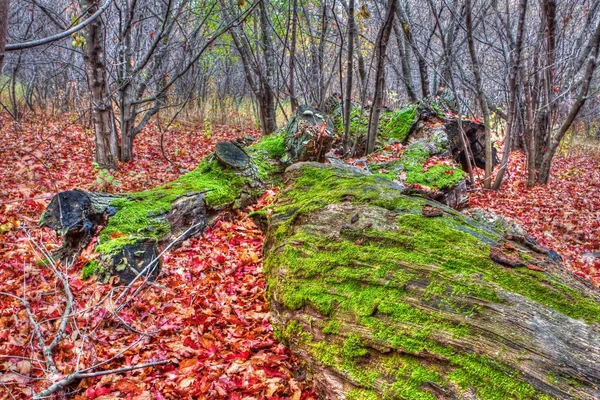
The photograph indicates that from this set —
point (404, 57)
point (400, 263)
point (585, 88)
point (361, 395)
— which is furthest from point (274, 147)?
point (404, 57)

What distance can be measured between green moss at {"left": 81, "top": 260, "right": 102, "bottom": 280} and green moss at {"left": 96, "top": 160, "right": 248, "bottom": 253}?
0.16m

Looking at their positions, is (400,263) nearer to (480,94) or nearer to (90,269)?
(90,269)

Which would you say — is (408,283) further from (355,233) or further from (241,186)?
(241,186)

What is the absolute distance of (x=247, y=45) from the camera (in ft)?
31.7

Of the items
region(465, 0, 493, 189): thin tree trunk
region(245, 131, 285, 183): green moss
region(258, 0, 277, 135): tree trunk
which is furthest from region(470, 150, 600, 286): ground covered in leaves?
region(258, 0, 277, 135): tree trunk

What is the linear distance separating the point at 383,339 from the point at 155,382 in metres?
1.77

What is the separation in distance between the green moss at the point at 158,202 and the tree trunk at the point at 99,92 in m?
3.03

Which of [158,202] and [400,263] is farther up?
[158,202]

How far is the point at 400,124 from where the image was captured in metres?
9.12

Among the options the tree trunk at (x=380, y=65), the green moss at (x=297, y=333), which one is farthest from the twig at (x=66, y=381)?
the tree trunk at (x=380, y=65)

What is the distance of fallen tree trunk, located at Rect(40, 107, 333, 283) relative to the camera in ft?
13.0

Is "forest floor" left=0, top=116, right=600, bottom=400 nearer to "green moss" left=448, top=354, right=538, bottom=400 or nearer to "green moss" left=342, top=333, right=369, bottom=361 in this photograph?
"green moss" left=342, top=333, right=369, bottom=361

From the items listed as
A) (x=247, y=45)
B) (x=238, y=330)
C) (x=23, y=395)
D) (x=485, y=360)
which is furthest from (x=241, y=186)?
(x=247, y=45)

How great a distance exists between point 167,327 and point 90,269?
1.21 m
